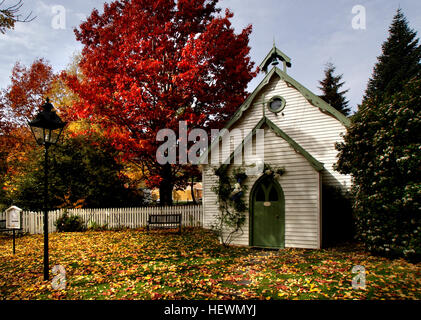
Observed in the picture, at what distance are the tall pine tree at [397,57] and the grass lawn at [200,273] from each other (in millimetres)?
34214

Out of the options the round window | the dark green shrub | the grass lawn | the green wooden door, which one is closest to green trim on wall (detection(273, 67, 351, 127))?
the round window

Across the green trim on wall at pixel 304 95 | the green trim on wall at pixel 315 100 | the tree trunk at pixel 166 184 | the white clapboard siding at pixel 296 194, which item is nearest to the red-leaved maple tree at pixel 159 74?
the tree trunk at pixel 166 184

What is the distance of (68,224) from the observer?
45.9 feet

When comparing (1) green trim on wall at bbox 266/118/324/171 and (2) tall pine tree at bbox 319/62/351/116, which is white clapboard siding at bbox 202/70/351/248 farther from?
(2) tall pine tree at bbox 319/62/351/116

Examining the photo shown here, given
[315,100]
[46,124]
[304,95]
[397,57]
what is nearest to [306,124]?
[315,100]

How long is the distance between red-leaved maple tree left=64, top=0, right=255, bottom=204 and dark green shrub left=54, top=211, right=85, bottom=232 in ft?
15.5

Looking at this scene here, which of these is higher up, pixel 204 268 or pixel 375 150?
pixel 375 150

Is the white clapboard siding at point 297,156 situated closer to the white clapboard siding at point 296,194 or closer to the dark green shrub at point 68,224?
the white clapboard siding at point 296,194

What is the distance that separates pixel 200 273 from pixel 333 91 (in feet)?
144

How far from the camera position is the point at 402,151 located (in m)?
7.24

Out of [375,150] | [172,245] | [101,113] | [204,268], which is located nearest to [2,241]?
[101,113]

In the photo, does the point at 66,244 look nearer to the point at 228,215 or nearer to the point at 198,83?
the point at 228,215

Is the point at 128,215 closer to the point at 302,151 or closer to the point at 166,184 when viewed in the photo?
the point at 166,184
